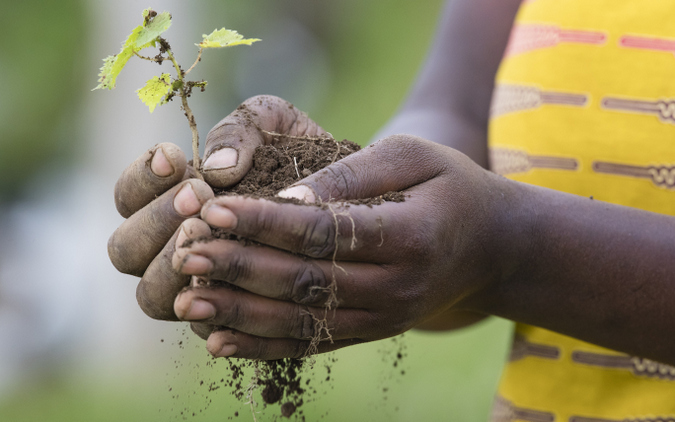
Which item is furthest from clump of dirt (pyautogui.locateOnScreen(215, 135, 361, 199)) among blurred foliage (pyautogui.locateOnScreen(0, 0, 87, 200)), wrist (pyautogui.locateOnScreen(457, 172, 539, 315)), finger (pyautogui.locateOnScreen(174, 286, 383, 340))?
blurred foliage (pyautogui.locateOnScreen(0, 0, 87, 200))

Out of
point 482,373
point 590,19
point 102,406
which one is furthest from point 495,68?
point 102,406

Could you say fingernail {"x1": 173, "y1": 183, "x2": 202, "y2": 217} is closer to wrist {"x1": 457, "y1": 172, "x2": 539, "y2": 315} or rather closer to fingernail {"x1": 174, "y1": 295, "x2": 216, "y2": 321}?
fingernail {"x1": 174, "y1": 295, "x2": 216, "y2": 321}

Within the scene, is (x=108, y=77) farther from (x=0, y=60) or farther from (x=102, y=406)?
(x=0, y=60)

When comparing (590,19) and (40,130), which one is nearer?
(590,19)

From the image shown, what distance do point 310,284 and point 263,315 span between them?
13 cm

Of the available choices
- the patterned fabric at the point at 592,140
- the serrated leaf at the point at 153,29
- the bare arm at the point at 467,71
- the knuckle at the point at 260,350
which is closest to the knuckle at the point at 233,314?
the knuckle at the point at 260,350

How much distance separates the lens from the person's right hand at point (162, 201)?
1365mm

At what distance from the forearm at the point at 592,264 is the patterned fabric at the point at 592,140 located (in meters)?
0.28

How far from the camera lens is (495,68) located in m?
2.59

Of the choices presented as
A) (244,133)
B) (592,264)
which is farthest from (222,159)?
(592,264)

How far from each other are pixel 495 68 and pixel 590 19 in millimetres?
664

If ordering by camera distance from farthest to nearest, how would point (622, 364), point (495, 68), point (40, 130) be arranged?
point (40, 130) → point (495, 68) → point (622, 364)

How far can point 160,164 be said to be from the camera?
4.62 feet

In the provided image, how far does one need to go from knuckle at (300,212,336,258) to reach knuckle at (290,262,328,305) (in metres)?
0.05
